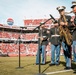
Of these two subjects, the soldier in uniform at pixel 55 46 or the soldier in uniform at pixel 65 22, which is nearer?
the soldier in uniform at pixel 65 22

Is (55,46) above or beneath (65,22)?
beneath

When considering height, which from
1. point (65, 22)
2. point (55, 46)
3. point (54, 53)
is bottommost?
point (54, 53)

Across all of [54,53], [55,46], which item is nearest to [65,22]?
[55,46]

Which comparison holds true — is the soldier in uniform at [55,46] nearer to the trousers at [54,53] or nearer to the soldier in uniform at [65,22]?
the trousers at [54,53]

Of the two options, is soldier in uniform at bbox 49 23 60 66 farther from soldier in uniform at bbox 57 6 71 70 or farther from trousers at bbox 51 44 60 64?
soldier in uniform at bbox 57 6 71 70

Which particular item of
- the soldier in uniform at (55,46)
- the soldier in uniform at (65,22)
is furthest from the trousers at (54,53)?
the soldier in uniform at (65,22)

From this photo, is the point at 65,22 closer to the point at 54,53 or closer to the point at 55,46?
the point at 55,46

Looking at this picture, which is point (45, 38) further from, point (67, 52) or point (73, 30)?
point (73, 30)

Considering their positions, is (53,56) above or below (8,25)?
below

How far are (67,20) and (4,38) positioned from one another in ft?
131

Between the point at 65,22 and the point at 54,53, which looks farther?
the point at 54,53

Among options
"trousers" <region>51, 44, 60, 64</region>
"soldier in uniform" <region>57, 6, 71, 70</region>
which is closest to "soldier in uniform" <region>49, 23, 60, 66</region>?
"trousers" <region>51, 44, 60, 64</region>

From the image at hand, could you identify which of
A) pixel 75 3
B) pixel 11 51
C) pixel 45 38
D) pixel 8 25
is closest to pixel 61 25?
pixel 75 3

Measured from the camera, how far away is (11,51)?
46.0 m
